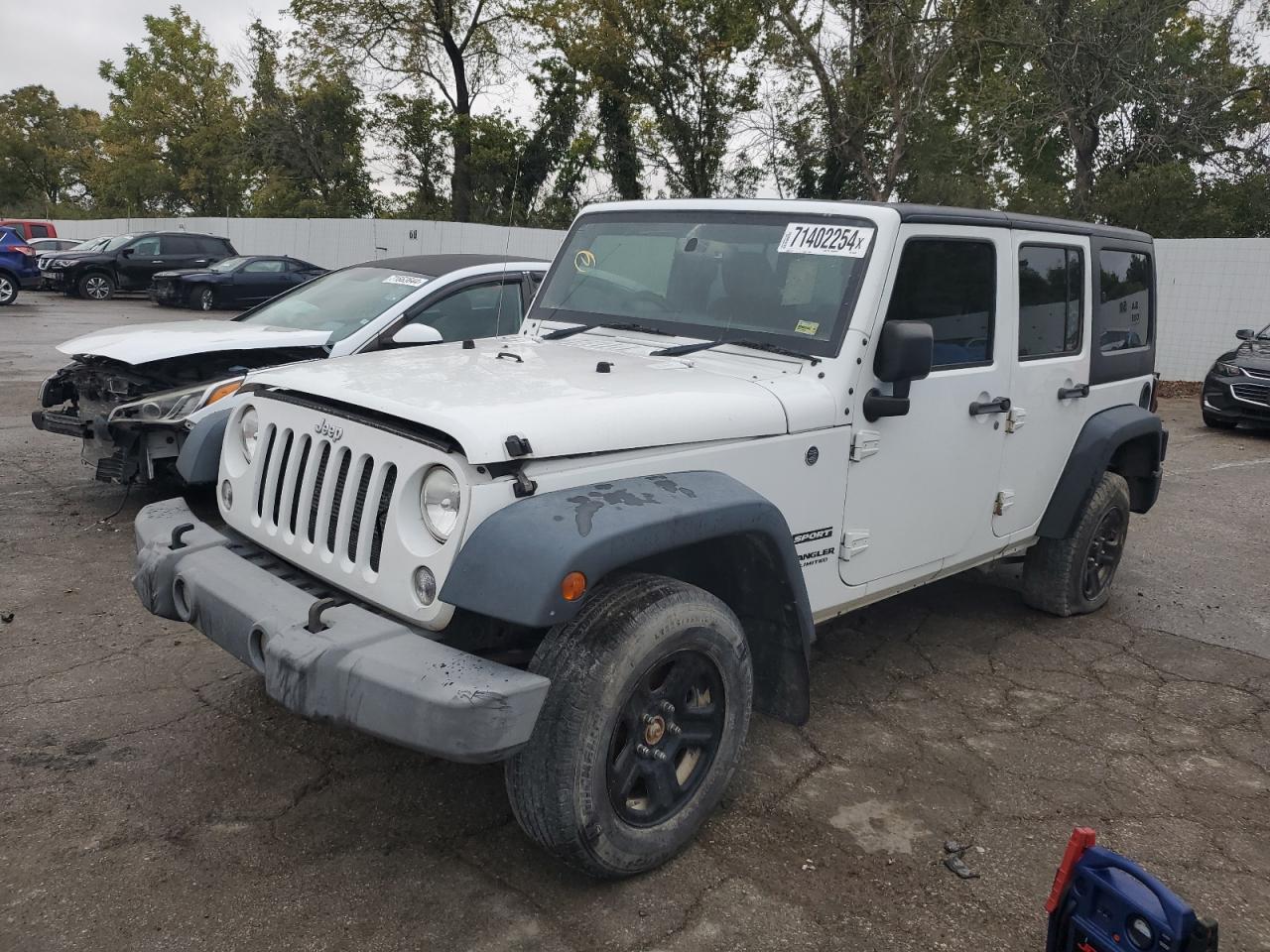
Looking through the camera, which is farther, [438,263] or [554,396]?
[438,263]

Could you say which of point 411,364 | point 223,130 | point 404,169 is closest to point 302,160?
point 404,169

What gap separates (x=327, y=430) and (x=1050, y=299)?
3235mm

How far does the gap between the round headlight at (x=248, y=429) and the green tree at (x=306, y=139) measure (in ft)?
110

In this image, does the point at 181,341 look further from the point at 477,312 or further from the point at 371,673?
the point at 371,673

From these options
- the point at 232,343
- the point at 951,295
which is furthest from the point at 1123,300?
the point at 232,343

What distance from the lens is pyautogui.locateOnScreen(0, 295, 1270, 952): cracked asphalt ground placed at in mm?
2730

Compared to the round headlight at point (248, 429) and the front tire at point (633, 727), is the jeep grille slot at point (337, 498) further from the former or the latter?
the front tire at point (633, 727)

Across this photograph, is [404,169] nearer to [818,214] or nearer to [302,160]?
[302,160]

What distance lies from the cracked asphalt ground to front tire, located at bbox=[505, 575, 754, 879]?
7.4 inches

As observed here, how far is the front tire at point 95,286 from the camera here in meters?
24.5

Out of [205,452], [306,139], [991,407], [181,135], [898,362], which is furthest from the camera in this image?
[181,135]

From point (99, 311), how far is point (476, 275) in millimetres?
17899

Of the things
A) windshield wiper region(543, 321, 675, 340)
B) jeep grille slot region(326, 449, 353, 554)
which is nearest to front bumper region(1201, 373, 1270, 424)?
windshield wiper region(543, 321, 675, 340)

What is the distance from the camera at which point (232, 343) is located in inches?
246
